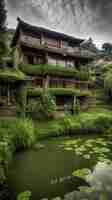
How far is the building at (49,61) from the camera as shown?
66.7 ft

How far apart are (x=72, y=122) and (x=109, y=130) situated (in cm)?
353

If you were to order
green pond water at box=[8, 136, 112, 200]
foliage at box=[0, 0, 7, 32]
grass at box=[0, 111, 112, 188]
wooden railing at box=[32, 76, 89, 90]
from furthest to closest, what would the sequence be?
foliage at box=[0, 0, 7, 32] → wooden railing at box=[32, 76, 89, 90] → grass at box=[0, 111, 112, 188] → green pond water at box=[8, 136, 112, 200]

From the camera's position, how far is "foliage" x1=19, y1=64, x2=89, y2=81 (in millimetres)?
20078

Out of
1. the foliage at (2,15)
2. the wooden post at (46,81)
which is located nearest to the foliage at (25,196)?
the wooden post at (46,81)

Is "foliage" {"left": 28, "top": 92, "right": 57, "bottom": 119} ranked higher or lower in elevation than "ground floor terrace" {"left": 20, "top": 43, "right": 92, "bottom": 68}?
lower

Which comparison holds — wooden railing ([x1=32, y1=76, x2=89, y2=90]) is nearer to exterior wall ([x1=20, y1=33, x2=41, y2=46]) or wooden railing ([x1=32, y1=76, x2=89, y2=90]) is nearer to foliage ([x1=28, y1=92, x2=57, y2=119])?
exterior wall ([x1=20, y1=33, x2=41, y2=46])

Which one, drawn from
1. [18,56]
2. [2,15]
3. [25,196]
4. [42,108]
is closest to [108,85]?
[42,108]

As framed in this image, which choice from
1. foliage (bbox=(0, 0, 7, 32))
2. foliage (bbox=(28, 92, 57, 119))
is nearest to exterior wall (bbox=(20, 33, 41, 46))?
foliage (bbox=(0, 0, 7, 32))

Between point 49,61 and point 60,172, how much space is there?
2025cm

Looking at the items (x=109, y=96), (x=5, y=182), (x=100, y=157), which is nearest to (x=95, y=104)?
(x=109, y=96)

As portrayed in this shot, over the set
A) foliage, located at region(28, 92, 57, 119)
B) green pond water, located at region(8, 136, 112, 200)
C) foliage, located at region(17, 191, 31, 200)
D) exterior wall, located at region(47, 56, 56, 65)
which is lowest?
green pond water, located at region(8, 136, 112, 200)

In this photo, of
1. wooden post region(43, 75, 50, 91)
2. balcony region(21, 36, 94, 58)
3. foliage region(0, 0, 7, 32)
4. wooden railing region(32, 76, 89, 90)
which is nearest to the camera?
balcony region(21, 36, 94, 58)

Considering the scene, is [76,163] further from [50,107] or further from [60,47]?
[60,47]

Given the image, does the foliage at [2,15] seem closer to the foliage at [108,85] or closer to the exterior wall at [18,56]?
the exterior wall at [18,56]
